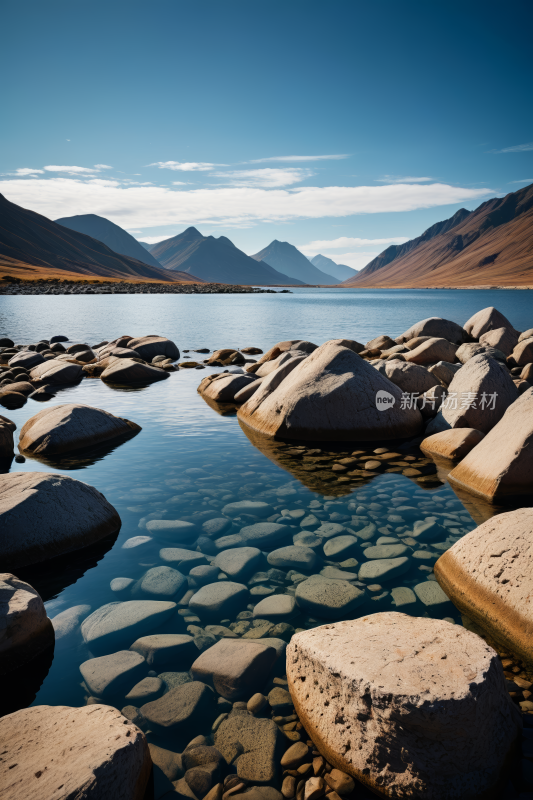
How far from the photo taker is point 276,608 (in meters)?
4.63

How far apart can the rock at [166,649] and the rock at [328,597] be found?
1131 mm

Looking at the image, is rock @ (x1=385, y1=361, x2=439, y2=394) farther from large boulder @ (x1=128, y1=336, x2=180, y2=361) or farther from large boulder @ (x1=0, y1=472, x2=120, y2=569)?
large boulder @ (x1=128, y1=336, x2=180, y2=361)

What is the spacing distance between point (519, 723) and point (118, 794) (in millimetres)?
2497

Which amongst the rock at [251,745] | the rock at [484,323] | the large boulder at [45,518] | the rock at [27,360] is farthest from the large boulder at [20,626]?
the rock at [484,323]

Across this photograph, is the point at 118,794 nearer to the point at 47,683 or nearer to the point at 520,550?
the point at 47,683

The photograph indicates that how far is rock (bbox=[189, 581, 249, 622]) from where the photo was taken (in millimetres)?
4594

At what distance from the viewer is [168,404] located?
46.4ft

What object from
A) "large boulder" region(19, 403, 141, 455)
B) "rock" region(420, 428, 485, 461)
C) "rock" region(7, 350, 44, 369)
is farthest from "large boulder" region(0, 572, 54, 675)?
"rock" region(7, 350, 44, 369)

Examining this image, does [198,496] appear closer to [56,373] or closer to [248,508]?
[248,508]

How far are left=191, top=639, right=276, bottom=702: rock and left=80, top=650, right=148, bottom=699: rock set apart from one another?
1.50ft

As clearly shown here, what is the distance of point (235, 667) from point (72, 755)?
55.2 inches

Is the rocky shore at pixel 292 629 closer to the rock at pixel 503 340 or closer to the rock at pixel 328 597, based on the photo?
the rock at pixel 328 597

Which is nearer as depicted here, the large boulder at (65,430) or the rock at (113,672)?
the rock at (113,672)

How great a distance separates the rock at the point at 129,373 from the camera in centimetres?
1745
